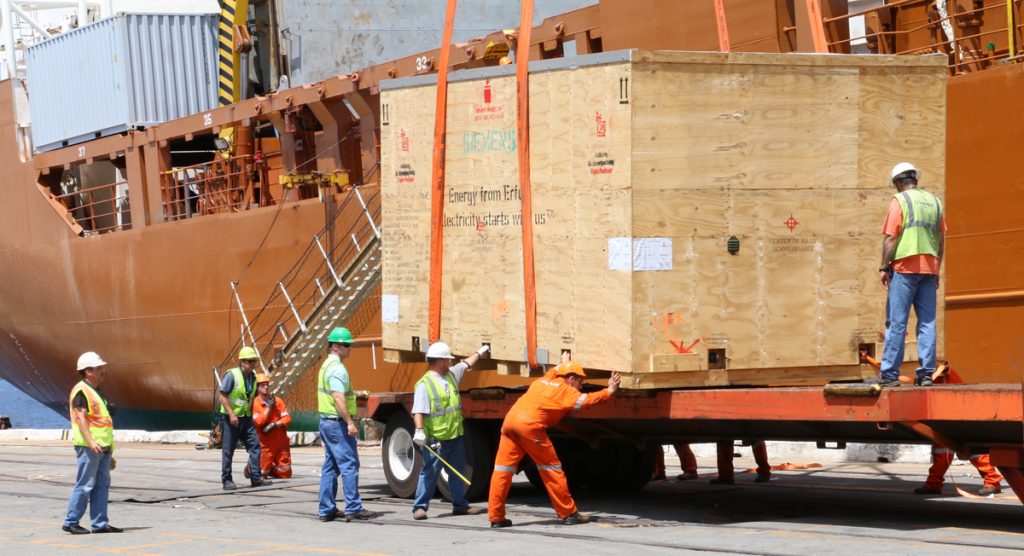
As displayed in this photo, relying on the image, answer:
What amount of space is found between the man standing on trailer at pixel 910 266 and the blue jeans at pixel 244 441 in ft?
24.2

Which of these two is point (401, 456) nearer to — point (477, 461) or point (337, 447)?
point (477, 461)

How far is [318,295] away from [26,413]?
1882 inches

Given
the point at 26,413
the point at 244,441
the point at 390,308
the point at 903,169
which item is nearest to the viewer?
the point at 903,169

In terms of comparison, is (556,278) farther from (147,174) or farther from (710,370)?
(147,174)

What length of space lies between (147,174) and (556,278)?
60.1ft

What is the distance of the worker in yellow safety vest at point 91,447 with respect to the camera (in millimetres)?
10961

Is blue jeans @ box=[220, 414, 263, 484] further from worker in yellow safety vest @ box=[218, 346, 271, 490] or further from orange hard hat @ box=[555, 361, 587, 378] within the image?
orange hard hat @ box=[555, 361, 587, 378]

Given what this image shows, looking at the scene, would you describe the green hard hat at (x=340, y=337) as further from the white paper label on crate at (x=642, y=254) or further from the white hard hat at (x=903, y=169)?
the white hard hat at (x=903, y=169)

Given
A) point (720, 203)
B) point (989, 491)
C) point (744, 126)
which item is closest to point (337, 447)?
point (720, 203)

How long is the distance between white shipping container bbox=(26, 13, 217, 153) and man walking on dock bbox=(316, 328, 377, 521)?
56.0ft

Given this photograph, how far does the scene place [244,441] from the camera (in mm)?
15008

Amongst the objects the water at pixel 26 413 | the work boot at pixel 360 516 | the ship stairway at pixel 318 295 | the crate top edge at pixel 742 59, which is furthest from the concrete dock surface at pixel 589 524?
the water at pixel 26 413

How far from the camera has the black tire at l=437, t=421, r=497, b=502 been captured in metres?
12.5

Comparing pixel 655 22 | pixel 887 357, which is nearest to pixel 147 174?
pixel 655 22
